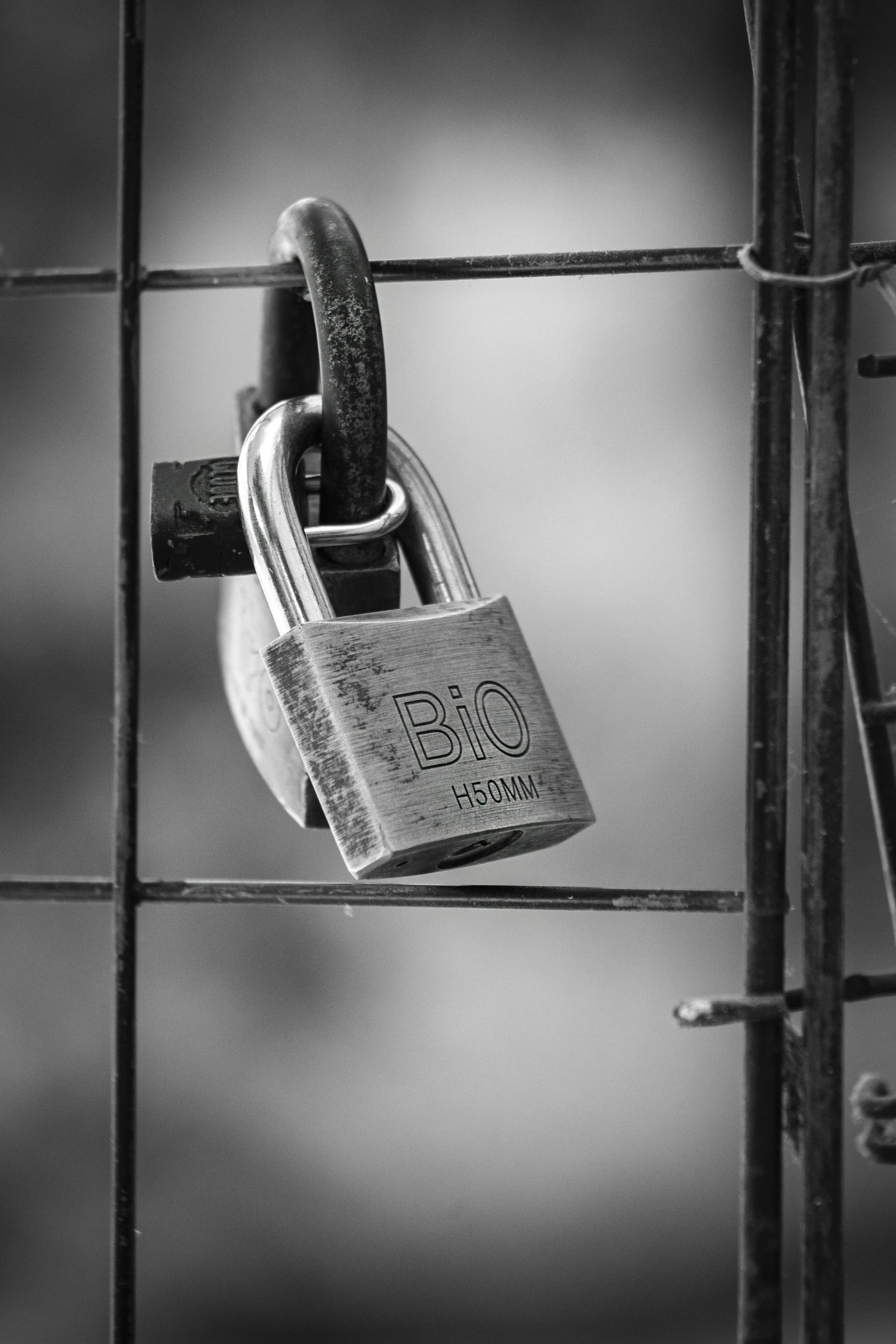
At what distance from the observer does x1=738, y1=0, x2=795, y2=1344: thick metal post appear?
45 centimetres

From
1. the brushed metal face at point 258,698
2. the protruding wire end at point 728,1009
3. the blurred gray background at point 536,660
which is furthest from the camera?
the blurred gray background at point 536,660

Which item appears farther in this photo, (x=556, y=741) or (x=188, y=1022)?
(x=188, y=1022)

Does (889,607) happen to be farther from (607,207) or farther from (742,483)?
(607,207)

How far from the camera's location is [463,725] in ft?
1.53

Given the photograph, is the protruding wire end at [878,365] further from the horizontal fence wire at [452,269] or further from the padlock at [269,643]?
the padlock at [269,643]

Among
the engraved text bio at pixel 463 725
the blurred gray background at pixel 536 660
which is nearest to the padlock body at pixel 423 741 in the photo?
the engraved text bio at pixel 463 725

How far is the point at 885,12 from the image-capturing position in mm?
2053

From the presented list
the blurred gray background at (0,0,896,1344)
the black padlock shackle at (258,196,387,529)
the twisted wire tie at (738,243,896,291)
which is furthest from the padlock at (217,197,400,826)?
the blurred gray background at (0,0,896,1344)

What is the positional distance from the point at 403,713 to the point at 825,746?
0.14m

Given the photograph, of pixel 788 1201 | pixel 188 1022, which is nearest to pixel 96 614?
pixel 188 1022

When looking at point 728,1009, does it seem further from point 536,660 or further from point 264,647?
point 536,660

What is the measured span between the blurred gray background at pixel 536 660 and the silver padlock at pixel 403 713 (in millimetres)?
1665

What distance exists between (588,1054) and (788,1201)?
0.38 m

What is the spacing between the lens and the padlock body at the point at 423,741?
44cm
